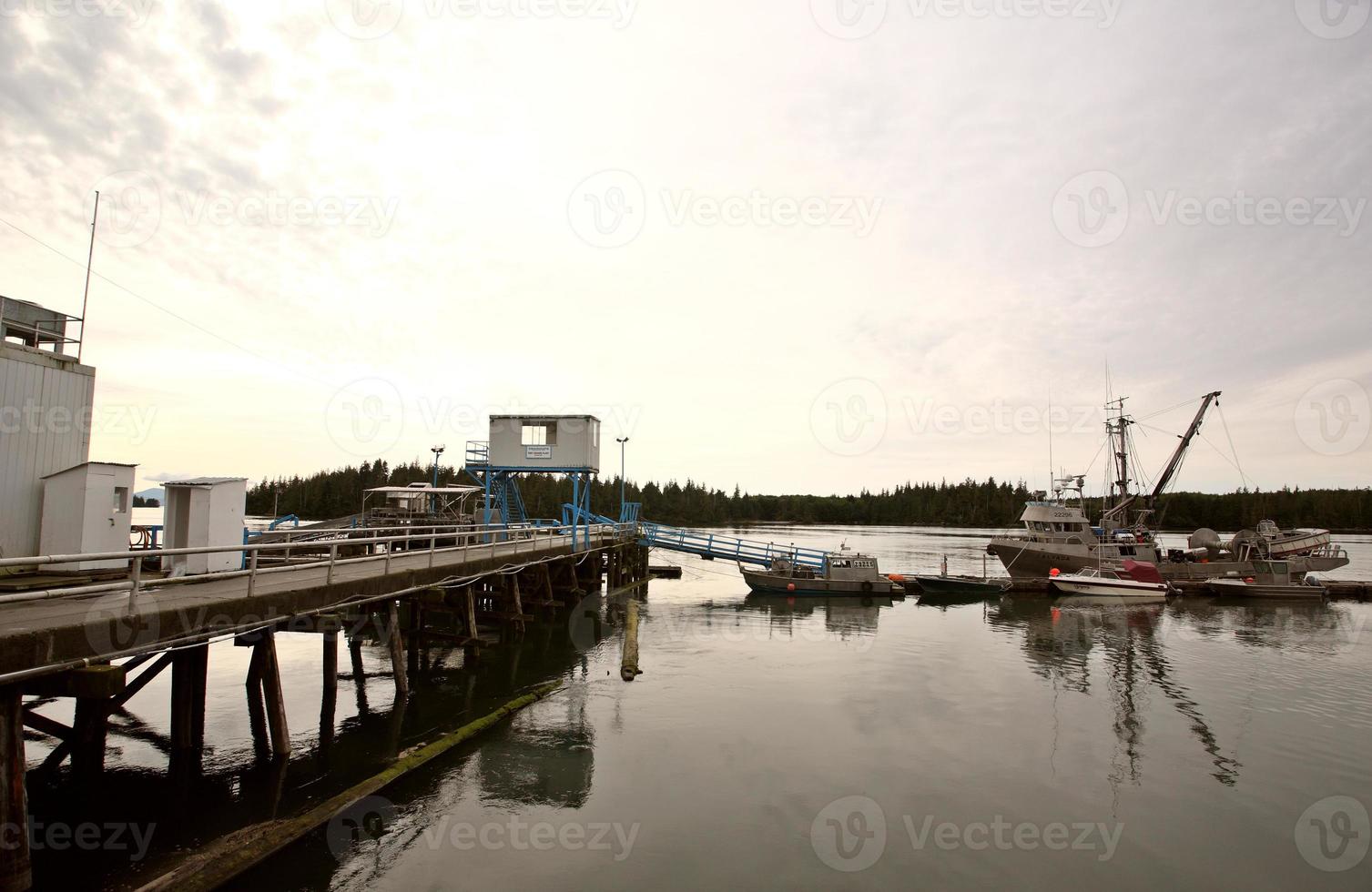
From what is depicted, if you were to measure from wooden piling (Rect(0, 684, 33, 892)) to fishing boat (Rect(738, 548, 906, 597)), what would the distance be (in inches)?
1492

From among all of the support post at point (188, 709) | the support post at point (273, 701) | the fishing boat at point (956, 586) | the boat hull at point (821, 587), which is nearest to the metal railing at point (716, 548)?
the boat hull at point (821, 587)

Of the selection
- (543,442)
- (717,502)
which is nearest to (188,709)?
(543,442)

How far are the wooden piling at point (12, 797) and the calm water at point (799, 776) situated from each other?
159 cm

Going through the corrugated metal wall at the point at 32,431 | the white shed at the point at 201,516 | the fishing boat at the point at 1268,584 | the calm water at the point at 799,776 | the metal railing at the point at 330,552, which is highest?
the corrugated metal wall at the point at 32,431

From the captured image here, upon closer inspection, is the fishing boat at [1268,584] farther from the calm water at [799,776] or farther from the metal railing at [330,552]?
the metal railing at [330,552]

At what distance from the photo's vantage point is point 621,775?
13008 mm

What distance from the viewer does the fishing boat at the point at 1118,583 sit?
4403 cm

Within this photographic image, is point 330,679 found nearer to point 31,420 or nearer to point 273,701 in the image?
point 273,701

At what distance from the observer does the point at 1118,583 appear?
44.7 meters

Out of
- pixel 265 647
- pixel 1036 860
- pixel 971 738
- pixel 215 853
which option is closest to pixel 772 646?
pixel 971 738

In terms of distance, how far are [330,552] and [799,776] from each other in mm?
10378

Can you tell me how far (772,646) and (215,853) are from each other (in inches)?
822

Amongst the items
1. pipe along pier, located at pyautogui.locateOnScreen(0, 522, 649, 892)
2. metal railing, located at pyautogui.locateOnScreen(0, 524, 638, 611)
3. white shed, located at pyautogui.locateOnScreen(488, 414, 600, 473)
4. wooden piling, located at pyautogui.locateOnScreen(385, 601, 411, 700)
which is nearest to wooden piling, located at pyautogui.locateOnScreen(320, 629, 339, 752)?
pipe along pier, located at pyautogui.locateOnScreen(0, 522, 649, 892)

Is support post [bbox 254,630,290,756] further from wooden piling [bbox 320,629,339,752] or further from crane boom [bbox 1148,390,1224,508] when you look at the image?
crane boom [bbox 1148,390,1224,508]
